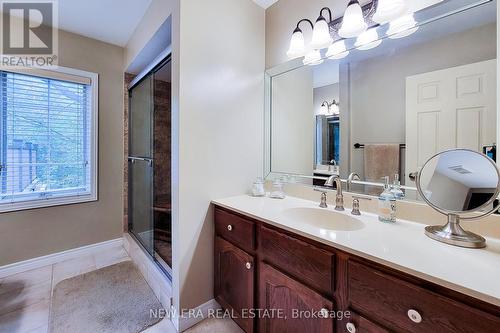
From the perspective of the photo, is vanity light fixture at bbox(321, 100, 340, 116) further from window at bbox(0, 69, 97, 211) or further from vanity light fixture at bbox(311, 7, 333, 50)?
window at bbox(0, 69, 97, 211)

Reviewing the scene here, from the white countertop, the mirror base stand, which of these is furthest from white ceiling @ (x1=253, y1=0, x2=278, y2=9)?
the mirror base stand

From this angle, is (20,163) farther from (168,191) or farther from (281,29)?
(281,29)

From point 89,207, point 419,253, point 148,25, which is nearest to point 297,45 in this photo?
point 148,25

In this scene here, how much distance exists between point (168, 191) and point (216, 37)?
4.92ft

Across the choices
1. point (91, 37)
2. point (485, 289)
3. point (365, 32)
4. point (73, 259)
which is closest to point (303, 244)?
point (485, 289)

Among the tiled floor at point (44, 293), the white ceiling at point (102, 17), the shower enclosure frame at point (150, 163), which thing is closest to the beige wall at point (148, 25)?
the white ceiling at point (102, 17)

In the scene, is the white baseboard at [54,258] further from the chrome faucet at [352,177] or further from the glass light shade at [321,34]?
the glass light shade at [321,34]

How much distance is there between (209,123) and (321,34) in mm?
950

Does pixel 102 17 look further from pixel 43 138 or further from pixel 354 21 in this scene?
pixel 354 21

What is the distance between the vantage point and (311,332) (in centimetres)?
97

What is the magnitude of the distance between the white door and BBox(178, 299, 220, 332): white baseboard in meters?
1.51

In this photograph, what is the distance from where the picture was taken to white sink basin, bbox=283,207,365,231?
4.04 feet

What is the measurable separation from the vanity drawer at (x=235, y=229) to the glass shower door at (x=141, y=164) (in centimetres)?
100

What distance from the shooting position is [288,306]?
3.51 ft
